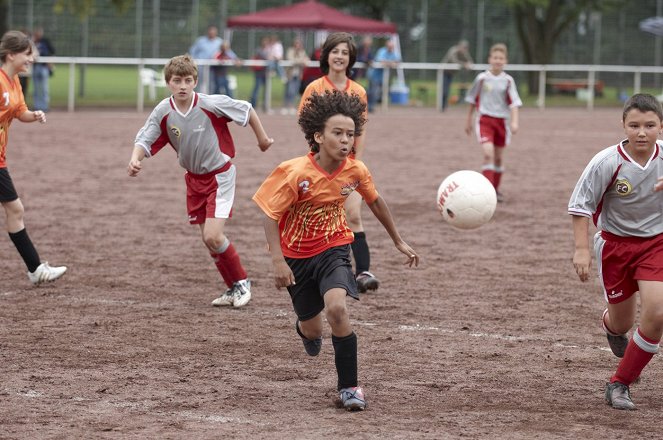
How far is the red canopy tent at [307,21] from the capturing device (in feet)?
106

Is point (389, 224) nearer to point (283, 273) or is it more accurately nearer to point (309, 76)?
point (283, 273)

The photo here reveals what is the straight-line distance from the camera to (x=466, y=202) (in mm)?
7844

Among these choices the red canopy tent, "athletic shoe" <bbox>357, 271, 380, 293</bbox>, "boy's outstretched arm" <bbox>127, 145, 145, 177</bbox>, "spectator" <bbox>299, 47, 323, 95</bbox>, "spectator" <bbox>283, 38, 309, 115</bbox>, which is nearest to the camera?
"boy's outstretched arm" <bbox>127, 145, 145, 177</bbox>

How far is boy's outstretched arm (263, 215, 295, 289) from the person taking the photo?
18.6 ft

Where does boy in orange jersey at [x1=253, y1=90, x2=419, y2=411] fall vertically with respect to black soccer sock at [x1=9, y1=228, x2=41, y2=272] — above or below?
above

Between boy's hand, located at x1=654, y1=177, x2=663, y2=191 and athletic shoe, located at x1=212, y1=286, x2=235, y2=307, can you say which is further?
athletic shoe, located at x1=212, y1=286, x2=235, y2=307

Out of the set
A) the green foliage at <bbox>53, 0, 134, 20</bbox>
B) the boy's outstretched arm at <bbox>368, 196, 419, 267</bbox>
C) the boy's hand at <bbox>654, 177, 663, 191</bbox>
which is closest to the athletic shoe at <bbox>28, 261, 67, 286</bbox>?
the boy's outstretched arm at <bbox>368, 196, 419, 267</bbox>

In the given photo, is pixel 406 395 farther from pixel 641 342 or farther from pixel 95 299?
pixel 95 299

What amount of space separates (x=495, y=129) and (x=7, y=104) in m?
7.20

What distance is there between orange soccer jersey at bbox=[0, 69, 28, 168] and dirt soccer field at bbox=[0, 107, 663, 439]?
1145 mm

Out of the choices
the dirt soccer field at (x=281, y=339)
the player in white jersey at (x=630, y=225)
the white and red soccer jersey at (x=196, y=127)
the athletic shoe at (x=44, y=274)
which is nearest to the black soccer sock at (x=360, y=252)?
the dirt soccer field at (x=281, y=339)

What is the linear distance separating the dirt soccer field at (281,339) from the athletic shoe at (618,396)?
0.05 m

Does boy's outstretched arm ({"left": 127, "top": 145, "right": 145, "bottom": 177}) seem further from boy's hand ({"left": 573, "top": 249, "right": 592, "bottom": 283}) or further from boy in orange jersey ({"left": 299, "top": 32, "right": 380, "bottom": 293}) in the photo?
boy's hand ({"left": 573, "top": 249, "right": 592, "bottom": 283})

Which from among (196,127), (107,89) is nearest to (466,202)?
(196,127)
